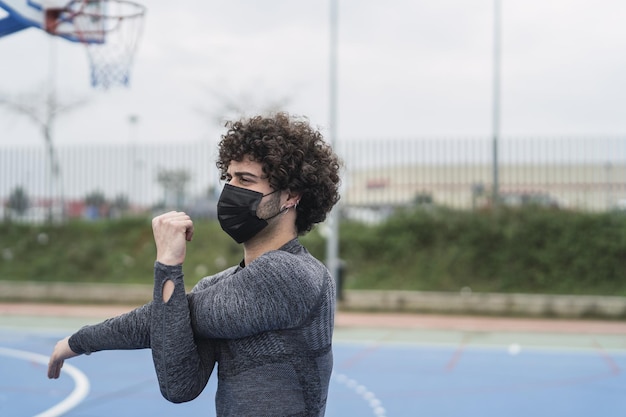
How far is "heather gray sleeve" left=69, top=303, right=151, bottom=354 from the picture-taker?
7.44ft

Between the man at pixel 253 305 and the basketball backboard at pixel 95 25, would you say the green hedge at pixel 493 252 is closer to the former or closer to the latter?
the basketball backboard at pixel 95 25

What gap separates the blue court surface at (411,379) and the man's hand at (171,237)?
201 inches

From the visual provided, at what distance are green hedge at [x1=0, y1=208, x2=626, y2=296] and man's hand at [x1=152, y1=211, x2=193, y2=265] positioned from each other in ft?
47.7

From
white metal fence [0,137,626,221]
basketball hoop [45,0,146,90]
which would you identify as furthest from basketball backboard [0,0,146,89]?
white metal fence [0,137,626,221]

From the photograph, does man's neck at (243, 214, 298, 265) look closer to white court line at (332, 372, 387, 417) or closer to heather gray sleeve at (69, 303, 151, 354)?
heather gray sleeve at (69, 303, 151, 354)

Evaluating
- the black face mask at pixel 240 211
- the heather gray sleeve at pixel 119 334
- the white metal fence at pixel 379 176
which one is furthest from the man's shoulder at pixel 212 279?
the white metal fence at pixel 379 176

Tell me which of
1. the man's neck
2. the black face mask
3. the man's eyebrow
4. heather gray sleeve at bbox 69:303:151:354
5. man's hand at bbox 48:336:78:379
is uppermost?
the man's eyebrow

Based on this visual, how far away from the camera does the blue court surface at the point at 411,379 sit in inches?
289

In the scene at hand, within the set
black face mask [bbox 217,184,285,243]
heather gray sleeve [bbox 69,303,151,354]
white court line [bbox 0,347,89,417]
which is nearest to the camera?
heather gray sleeve [bbox 69,303,151,354]

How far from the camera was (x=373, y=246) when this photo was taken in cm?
1786

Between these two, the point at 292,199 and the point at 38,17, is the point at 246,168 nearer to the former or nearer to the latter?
the point at 292,199

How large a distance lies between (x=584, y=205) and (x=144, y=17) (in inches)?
492

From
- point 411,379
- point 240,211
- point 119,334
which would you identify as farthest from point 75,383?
point 240,211

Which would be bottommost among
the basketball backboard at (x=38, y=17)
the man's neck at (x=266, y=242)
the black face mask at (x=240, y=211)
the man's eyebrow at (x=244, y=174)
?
the man's neck at (x=266, y=242)
